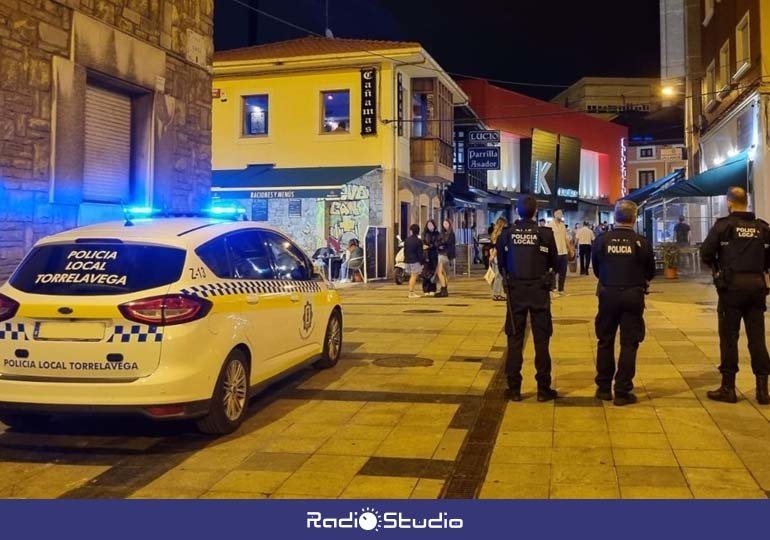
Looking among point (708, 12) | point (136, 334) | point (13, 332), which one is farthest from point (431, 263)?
point (708, 12)

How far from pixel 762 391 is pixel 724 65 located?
55.5ft

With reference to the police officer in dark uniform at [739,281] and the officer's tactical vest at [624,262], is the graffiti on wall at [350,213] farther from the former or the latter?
the police officer in dark uniform at [739,281]

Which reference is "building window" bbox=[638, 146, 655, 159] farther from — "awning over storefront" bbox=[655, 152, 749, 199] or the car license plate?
the car license plate

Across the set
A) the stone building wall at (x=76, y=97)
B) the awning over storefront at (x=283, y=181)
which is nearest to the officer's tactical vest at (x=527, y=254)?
the stone building wall at (x=76, y=97)

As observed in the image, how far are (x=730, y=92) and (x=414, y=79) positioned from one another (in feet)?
32.5

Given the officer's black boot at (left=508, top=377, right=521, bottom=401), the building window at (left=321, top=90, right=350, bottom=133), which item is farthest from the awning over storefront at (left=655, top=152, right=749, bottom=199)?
the officer's black boot at (left=508, top=377, right=521, bottom=401)

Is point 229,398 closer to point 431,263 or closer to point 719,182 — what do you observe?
point 431,263

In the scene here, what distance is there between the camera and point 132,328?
196 inches

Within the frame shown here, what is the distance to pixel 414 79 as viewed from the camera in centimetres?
2467

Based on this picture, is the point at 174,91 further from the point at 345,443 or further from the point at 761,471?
the point at 761,471

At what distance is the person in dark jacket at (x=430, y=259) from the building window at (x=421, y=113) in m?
9.26

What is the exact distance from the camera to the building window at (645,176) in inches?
2135

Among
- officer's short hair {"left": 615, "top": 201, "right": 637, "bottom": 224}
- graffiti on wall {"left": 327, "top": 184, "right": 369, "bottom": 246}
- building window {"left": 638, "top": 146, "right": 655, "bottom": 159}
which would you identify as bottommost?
officer's short hair {"left": 615, "top": 201, "right": 637, "bottom": 224}

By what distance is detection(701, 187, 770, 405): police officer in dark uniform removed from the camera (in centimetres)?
623
